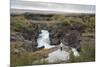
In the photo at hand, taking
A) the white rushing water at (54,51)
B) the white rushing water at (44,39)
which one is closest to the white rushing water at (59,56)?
the white rushing water at (54,51)

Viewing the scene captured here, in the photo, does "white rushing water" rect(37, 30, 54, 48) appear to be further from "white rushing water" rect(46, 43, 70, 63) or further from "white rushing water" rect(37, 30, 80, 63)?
"white rushing water" rect(46, 43, 70, 63)

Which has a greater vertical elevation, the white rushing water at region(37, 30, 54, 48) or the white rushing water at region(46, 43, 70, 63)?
the white rushing water at region(37, 30, 54, 48)

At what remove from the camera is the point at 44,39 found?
219 cm

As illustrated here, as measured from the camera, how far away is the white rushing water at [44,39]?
2.17 metres

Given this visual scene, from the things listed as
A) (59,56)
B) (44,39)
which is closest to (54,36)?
(44,39)

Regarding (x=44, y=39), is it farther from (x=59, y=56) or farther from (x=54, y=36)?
(x=59, y=56)

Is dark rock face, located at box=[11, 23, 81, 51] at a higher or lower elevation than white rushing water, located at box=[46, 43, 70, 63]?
higher

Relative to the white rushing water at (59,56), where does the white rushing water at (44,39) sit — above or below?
above

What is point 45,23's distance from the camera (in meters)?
2.19

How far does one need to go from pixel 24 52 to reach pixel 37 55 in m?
0.15

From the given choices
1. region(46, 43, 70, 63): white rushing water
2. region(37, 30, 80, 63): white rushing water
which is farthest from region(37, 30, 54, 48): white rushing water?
region(46, 43, 70, 63): white rushing water

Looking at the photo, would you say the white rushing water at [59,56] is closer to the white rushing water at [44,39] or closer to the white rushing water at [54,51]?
the white rushing water at [54,51]

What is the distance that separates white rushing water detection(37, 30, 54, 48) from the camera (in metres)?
2.17
